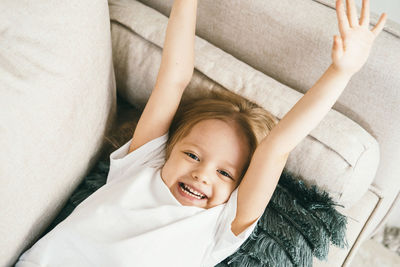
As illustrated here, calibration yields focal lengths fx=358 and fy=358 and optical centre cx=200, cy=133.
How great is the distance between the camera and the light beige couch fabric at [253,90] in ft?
2.55

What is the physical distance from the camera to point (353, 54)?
0.58m

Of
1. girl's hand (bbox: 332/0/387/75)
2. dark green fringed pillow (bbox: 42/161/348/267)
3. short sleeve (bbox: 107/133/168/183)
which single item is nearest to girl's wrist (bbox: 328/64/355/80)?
girl's hand (bbox: 332/0/387/75)

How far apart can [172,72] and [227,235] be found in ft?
1.24

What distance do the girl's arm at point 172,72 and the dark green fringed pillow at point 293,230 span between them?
0.30 metres

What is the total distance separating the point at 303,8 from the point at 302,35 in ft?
0.21

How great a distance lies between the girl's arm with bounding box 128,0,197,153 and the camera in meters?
0.79

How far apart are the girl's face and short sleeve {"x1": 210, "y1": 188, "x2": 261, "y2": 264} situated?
0.03 metres

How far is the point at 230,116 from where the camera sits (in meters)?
0.84

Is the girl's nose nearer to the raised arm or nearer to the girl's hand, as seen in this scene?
the raised arm

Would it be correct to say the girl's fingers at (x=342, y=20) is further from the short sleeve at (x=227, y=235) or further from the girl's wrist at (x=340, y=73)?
the short sleeve at (x=227, y=235)

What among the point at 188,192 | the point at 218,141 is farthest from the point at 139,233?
the point at 218,141

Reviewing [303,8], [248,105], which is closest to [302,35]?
[303,8]

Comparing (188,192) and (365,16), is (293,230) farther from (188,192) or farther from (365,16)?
(365,16)

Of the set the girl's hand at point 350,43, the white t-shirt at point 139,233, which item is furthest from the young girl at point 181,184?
the girl's hand at point 350,43
